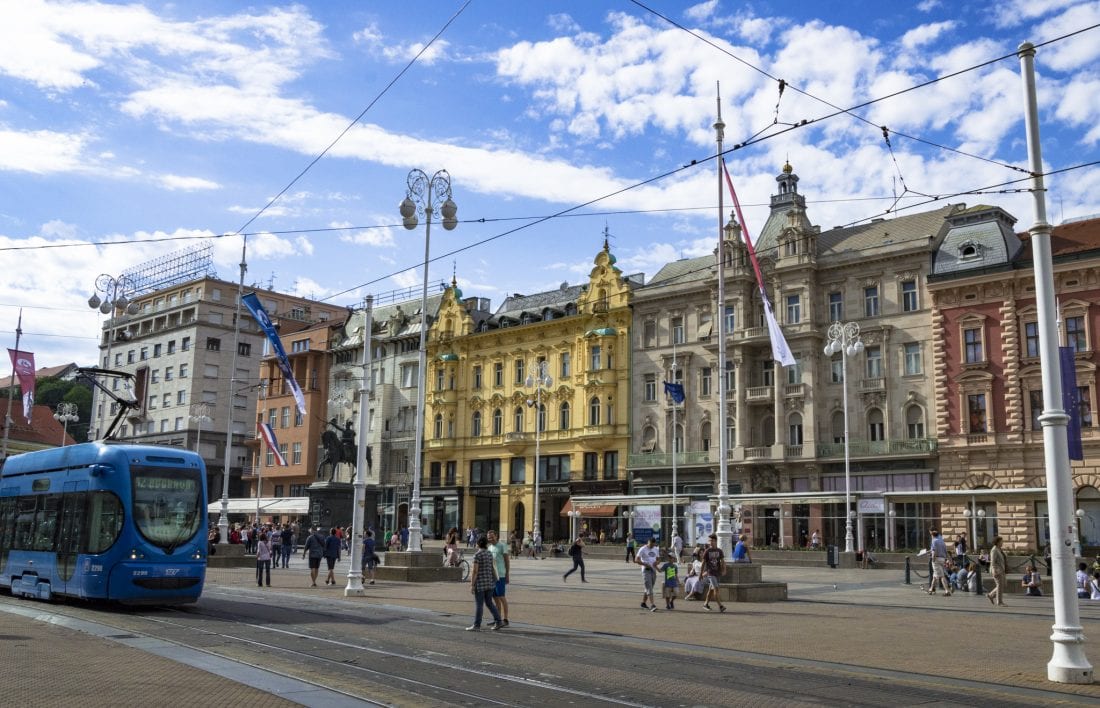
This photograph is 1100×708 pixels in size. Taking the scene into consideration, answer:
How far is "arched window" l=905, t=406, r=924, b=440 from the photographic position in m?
50.2

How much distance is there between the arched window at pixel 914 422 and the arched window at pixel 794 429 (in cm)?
572

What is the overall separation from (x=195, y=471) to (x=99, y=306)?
21655 mm

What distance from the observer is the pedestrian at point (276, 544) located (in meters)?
36.7

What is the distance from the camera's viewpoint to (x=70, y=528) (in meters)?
19.2

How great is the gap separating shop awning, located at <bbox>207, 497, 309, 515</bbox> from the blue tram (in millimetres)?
45898

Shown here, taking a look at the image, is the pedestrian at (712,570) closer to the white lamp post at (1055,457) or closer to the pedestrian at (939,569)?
the pedestrian at (939,569)

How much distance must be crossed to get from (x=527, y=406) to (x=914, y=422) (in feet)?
88.5

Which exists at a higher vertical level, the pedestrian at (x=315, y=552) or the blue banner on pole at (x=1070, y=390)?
the blue banner on pole at (x=1070, y=390)

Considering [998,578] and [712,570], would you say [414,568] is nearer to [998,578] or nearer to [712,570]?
[712,570]

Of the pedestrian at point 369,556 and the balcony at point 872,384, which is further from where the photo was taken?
the balcony at point 872,384

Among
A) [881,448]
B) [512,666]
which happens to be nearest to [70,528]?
[512,666]

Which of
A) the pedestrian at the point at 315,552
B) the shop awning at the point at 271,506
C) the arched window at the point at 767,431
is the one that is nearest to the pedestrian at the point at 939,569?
the pedestrian at the point at 315,552

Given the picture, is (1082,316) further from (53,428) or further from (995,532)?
(53,428)

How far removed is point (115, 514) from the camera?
60.2ft
